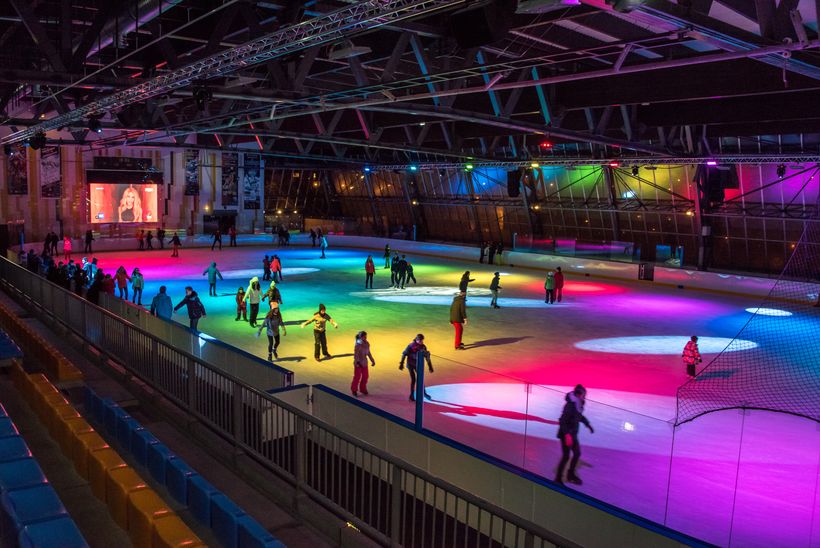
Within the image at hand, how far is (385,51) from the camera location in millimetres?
13234

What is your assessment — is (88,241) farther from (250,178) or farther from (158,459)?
(158,459)

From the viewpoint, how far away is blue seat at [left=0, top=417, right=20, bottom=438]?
5.74 metres

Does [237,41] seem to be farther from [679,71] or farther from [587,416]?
[587,416]

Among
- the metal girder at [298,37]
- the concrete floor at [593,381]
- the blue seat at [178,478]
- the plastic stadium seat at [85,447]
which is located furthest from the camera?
the metal girder at [298,37]

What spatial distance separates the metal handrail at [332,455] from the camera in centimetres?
428

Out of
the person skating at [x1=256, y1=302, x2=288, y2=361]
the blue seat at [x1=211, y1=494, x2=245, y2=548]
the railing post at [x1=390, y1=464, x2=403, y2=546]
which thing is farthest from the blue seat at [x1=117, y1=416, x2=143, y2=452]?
the person skating at [x1=256, y1=302, x2=288, y2=361]

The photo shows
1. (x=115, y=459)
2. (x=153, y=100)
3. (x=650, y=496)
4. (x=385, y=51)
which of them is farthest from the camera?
(x=153, y=100)

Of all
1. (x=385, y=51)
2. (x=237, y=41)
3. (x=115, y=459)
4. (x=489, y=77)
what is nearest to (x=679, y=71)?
(x=489, y=77)

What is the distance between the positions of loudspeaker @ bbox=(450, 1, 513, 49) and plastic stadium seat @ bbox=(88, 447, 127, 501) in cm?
594

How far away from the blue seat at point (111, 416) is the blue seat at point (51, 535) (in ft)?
10.1

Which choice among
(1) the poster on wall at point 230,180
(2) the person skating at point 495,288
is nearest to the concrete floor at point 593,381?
(2) the person skating at point 495,288

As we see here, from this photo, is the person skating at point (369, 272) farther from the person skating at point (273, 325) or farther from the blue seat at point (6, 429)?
the blue seat at point (6, 429)

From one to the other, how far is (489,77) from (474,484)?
379 inches

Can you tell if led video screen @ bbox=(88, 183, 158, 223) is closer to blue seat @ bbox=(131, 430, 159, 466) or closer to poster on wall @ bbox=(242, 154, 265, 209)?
poster on wall @ bbox=(242, 154, 265, 209)
